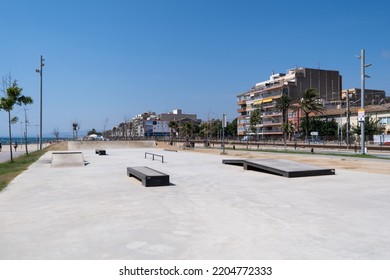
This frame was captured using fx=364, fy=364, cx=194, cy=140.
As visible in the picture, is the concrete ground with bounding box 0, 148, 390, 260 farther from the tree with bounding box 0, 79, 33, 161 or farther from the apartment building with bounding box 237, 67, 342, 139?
the apartment building with bounding box 237, 67, 342, 139

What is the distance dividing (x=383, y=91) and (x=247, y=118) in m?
41.4

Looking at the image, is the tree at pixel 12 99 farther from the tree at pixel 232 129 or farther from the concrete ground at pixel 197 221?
the tree at pixel 232 129

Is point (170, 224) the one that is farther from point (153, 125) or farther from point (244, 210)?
point (153, 125)

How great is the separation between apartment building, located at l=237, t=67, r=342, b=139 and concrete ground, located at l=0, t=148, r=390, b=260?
83507mm

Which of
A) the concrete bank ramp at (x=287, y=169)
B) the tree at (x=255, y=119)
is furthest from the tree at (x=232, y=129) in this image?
the concrete bank ramp at (x=287, y=169)

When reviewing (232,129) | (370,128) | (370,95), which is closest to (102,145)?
(370,128)

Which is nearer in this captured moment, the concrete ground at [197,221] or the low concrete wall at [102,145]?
the concrete ground at [197,221]

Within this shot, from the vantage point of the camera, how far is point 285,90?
9469 centimetres

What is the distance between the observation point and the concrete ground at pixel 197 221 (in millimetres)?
5141

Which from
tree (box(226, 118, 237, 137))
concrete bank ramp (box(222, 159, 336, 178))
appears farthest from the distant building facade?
concrete bank ramp (box(222, 159, 336, 178))

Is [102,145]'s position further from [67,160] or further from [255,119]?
[255,119]

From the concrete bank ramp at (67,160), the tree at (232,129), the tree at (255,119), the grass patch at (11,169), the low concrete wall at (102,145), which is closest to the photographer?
the grass patch at (11,169)

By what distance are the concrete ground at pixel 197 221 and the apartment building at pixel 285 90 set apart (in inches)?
3288
